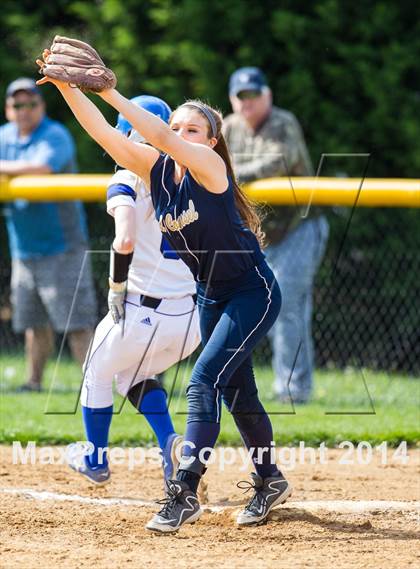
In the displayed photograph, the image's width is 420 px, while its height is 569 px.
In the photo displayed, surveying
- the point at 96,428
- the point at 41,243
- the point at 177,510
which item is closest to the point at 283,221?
the point at 41,243

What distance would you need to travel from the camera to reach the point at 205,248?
464 cm

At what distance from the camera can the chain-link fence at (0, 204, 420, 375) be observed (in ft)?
30.5

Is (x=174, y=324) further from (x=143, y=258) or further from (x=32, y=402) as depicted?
(x=32, y=402)

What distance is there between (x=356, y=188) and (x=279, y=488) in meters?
3.33

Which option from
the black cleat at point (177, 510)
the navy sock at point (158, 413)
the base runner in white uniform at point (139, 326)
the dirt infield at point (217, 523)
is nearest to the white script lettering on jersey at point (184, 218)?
the base runner in white uniform at point (139, 326)

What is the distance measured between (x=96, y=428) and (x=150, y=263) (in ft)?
2.72

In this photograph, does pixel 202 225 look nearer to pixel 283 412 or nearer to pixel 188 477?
pixel 188 477

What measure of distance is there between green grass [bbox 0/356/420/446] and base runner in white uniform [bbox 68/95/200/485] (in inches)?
29.0

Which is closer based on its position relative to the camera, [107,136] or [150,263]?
[107,136]

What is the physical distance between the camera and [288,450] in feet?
21.7

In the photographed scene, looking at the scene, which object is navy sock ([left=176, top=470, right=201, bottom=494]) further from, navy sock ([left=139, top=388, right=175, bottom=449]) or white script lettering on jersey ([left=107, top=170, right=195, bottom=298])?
white script lettering on jersey ([left=107, top=170, right=195, bottom=298])

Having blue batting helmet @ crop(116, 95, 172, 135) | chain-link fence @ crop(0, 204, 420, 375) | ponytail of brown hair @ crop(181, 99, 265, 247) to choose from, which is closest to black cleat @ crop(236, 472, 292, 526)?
ponytail of brown hair @ crop(181, 99, 265, 247)

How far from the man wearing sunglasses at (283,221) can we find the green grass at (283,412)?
Answer: 307mm

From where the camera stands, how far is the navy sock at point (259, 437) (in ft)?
16.2
